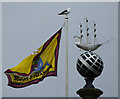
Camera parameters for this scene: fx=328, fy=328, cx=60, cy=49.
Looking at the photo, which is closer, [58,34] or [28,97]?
[58,34]

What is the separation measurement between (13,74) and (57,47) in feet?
4.87

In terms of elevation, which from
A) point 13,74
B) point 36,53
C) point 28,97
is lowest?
point 28,97

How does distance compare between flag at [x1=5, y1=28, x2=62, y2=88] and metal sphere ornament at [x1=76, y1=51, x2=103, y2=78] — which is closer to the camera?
metal sphere ornament at [x1=76, y1=51, x2=103, y2=78]

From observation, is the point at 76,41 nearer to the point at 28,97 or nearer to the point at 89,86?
the point at 89,86

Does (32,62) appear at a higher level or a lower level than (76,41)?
lower

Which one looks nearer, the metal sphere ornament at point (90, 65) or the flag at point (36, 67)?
the metal sphere ornament at point (90, 65)

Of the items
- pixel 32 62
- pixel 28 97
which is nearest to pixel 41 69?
pixel 32 62

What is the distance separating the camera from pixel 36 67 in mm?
9414

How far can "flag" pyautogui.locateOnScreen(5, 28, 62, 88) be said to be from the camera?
930cm

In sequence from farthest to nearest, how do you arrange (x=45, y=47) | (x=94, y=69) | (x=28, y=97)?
(x=28, y=97)
(x=45, y=47)
(x=94, y=69)

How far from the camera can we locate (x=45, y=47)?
31.1 feet

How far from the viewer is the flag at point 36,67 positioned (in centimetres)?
930

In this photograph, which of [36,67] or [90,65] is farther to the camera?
[36,67]

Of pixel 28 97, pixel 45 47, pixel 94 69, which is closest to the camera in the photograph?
pixel 94 69
